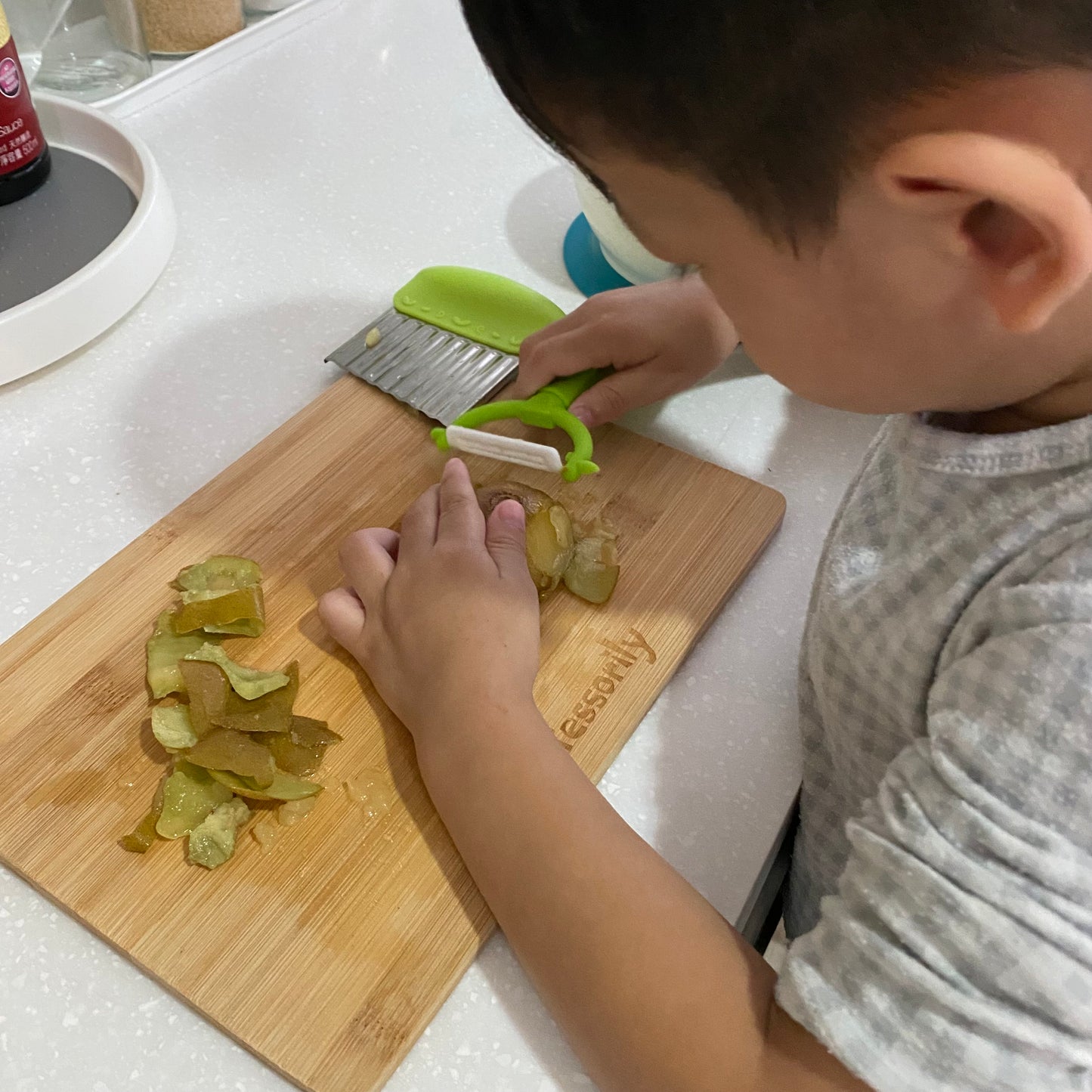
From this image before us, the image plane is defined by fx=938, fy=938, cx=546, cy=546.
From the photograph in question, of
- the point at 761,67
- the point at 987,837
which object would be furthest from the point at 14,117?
the point at 987,837

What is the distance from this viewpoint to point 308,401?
70 centimetres

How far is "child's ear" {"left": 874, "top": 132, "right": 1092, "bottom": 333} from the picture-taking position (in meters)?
0.27

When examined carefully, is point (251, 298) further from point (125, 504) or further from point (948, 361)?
point (948, 361)

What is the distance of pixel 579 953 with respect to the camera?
415 mm

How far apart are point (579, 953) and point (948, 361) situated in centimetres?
29

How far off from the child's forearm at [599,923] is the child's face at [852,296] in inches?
9.0

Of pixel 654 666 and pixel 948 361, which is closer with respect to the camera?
pixel 948 361

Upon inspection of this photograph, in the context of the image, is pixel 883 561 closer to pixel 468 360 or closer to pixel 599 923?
pixel 599 923

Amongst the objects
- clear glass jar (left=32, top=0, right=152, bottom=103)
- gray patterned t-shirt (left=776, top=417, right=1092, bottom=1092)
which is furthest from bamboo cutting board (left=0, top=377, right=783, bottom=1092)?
clear glass jar (left=32, top=0, right=152, bottom=103)

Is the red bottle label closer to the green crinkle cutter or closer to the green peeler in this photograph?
the green crinkle cutter

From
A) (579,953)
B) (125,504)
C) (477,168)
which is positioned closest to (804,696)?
(579,953)

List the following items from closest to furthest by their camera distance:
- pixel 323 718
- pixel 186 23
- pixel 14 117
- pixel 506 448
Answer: pixel 323 718
pixel 506 448
pixel 14 117
pixel 186 23

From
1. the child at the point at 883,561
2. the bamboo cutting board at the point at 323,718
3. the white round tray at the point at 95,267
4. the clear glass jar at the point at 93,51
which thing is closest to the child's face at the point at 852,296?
the child at the point at 883,561

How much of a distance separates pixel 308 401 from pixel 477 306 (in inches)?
6.1
